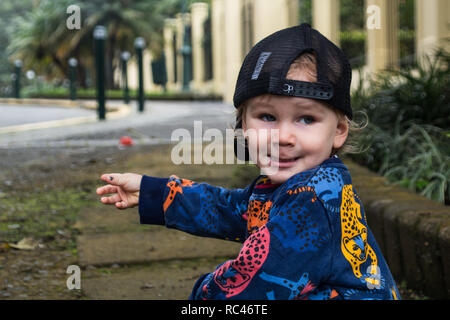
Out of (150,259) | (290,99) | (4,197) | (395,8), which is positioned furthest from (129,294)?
(395,8)

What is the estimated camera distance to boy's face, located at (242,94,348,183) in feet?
5.33

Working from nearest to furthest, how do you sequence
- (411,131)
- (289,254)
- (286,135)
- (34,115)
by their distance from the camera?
1. (289,254)
2. (286,135)
3. (411,131)
4. (34,115)

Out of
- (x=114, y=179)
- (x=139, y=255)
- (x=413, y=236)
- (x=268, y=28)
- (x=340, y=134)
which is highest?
(x=268, y=28)

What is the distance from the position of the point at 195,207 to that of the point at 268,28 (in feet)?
62.9

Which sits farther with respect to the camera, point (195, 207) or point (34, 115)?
point (34, 115)

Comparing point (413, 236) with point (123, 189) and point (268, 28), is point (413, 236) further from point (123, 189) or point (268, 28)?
point (268, 28)

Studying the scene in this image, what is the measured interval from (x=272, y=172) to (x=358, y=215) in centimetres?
25

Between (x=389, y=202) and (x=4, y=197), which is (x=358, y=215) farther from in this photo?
(x=4, y=197)

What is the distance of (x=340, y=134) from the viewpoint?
1801mm

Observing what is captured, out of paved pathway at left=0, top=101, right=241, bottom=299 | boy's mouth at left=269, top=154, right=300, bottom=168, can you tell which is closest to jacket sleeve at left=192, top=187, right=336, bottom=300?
boy's mouth at left=269, top=154, right=300, bottom=168

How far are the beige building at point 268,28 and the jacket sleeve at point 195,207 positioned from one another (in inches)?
160

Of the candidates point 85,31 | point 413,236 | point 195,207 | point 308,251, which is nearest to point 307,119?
point 308,251

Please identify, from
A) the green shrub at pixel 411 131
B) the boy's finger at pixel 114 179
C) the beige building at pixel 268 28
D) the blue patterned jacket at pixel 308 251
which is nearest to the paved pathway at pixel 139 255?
the boy's finger at pixel 114 179

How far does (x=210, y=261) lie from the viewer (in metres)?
2.97
